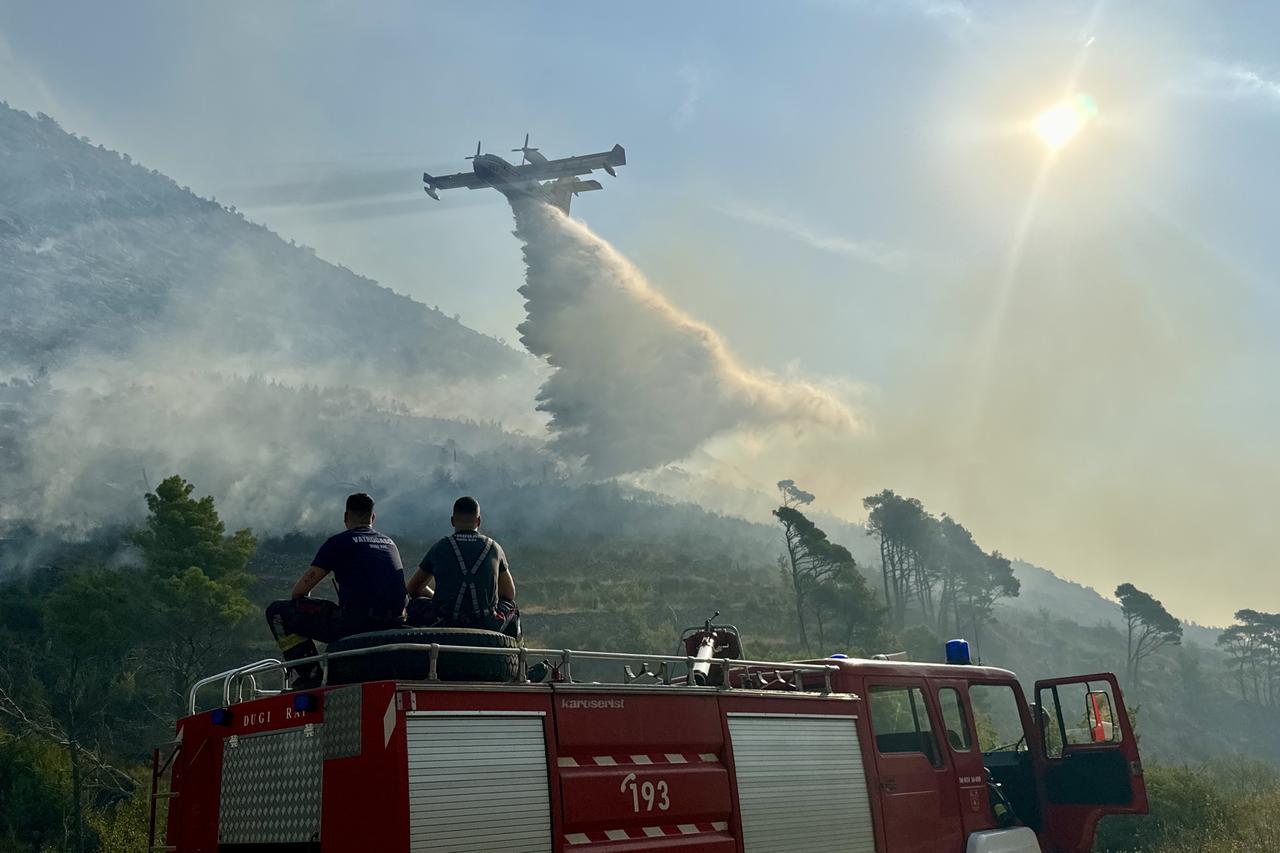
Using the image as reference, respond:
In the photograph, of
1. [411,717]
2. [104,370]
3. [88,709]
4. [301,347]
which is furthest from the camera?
[301,347]

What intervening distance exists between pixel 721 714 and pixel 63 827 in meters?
29.1

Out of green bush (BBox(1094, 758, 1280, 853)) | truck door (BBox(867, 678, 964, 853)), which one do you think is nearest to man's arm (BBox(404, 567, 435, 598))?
truck door (BBox(867, 678, 964, 853))

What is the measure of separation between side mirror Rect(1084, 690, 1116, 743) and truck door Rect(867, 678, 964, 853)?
1613mm

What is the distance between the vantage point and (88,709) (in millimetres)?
37250

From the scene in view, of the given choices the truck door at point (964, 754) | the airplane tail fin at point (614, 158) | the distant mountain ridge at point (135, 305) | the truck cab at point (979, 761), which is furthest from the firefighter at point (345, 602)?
the distant mountain ridge at point (135, 305)

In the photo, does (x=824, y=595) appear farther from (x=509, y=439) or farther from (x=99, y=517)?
(x=509, y=439)

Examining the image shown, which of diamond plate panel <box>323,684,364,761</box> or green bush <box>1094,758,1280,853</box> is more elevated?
diamond plate panel <box>323,684,364,761</box>

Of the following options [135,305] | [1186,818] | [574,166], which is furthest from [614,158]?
[135,305]

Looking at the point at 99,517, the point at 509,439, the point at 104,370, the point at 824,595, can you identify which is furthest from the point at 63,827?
the point at 509,439

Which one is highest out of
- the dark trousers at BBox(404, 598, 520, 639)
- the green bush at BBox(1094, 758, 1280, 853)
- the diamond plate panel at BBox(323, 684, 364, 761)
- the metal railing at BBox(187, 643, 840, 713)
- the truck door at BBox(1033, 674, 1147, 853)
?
the dark trousers at BBox(404, 598, 520, 639)

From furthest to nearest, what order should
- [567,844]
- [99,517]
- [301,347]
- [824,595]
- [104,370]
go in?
[301,347] → [104,370] → [99,517] → [824,595] → [567,844]

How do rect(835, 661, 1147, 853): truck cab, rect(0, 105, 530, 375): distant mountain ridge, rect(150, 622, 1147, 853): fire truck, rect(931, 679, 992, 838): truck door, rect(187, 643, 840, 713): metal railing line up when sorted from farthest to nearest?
1. rect(0, 105, 530, 375): distant mountain ridge
2. rect(931, 679, 992, 838): truck door
3. rect(835, 661, 1147, 853): truck cab
4. rect(187, 643, 840, 713): metal railing
5. rect(150, 622, 1147, 853): fire truck

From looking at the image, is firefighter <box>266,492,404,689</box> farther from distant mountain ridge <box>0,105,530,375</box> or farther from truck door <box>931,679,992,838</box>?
distant mountain ridge <box>0,105,530,375</box>

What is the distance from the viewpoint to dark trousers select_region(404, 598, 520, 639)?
657 cm
